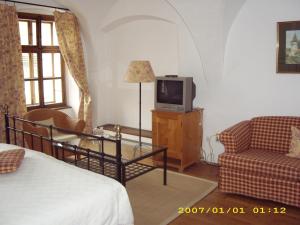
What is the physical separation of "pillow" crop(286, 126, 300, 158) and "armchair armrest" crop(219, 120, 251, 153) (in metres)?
0.50

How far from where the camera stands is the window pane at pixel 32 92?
5.32 meters

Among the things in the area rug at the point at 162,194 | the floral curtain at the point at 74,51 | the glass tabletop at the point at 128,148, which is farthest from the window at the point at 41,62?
the area rug at the point at 162,194

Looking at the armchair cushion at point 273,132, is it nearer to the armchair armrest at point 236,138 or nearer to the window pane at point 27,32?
the armchair armrest at point 236,138

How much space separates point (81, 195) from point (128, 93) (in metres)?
4.10

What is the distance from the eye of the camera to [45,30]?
5.43m

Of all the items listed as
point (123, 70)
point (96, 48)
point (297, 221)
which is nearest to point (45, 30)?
point (96, 48)

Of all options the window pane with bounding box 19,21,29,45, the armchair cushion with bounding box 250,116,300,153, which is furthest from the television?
the window pane with bounding box 19,21,29,45

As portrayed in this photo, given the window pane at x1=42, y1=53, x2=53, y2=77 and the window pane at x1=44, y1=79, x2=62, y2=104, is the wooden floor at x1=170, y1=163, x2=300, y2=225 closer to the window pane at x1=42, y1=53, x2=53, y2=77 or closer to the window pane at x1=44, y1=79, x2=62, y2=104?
the window pane at x1=44, y1=79, x2=62, y2=104

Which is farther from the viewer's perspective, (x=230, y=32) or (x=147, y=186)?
(x=230, y=32)

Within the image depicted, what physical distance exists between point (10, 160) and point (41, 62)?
10.8ft

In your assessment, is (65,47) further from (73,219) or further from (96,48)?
(73,219)

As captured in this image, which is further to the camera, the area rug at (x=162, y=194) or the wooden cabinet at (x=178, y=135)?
the wooden cabinet at (x=178, y=135)

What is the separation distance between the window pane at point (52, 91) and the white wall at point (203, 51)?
552 millimetres

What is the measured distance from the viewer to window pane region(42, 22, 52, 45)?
5.41 m
